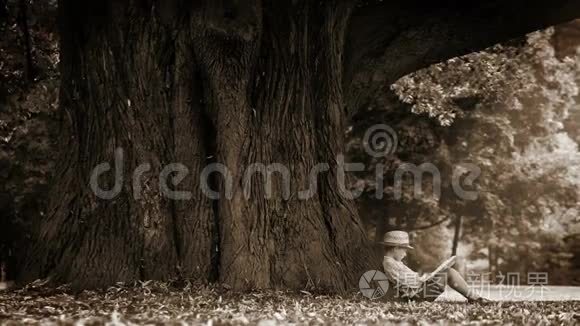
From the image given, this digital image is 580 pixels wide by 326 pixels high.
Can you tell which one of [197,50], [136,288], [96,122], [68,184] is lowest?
[136,288]

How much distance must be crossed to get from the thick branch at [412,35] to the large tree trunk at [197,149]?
1.01 meters

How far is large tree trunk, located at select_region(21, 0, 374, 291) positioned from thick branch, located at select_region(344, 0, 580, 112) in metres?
1.01

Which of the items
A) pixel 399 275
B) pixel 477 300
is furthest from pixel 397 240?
pixel 477 300

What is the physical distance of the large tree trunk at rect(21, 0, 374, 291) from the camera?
8922 mm

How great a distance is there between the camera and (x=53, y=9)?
15.2 m

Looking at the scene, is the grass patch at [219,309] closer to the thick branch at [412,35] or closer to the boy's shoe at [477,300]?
the boy's shoe at [477,300]

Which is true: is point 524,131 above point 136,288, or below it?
above

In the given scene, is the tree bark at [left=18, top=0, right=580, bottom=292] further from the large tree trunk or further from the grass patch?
the grass patch

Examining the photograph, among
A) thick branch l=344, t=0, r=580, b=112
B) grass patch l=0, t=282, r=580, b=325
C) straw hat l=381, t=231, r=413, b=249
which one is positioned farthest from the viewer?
thick branch l=344, t=0, r=580, b=112

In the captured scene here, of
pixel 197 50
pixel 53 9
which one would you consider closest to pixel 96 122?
pixel 197 50

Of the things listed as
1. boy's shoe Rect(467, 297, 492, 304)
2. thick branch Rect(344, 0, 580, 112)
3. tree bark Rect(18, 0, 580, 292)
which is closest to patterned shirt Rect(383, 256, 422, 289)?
tree bark Rect(18, 0, 580, 292)

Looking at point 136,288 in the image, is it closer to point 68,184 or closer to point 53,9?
point 68,184

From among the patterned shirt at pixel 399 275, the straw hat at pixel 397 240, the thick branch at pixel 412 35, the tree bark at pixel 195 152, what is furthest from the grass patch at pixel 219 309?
the thick branch at pixel 412 35

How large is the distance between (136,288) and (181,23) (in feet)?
10.3
